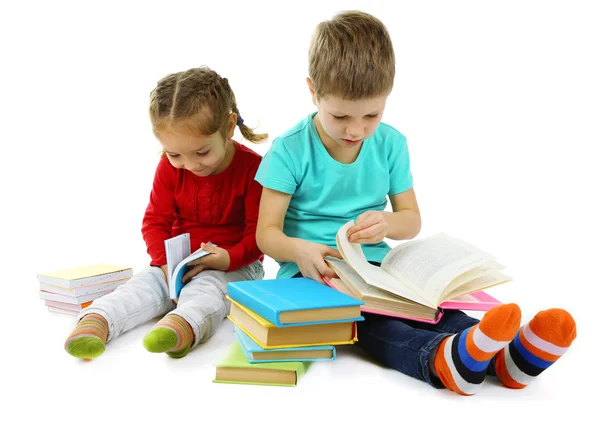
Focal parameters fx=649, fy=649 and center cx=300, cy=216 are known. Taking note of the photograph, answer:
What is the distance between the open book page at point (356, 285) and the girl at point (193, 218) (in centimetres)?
44

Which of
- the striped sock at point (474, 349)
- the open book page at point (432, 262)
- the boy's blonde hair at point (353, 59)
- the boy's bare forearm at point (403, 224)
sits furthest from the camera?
the boy's bare forearm at point (403, 224)

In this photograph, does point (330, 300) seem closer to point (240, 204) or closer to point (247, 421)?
point (247, 421)

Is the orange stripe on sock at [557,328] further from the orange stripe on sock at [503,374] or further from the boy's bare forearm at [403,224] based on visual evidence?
the boy's bare forearm at [403,224]

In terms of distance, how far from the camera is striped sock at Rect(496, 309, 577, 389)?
155 cm

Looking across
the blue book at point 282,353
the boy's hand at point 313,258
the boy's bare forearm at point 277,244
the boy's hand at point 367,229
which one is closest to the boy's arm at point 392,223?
the boy's hand at point 367,229

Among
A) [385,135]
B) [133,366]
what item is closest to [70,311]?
[133,366]

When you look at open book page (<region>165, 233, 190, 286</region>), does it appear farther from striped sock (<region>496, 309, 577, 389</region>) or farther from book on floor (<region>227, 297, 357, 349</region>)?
striped sock (<region>496, 309, 577, 389</region>)

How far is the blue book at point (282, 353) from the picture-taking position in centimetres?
172

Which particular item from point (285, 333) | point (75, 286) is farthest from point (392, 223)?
point (75, 286)

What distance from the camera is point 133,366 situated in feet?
5.99

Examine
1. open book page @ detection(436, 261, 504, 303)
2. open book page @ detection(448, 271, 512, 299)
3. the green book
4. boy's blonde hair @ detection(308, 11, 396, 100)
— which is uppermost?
boy's blonde hair @ detection(308, 11, 396, 100)

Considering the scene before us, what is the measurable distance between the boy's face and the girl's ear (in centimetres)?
43

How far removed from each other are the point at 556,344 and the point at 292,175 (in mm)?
1014

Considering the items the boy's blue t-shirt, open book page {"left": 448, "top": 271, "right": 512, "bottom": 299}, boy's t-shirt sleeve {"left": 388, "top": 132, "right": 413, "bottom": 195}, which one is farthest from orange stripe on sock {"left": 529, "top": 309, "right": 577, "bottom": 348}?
boy's t-shirt sleeve {"left": 388, "top": 132, "right": 413, "bottom": 195}
